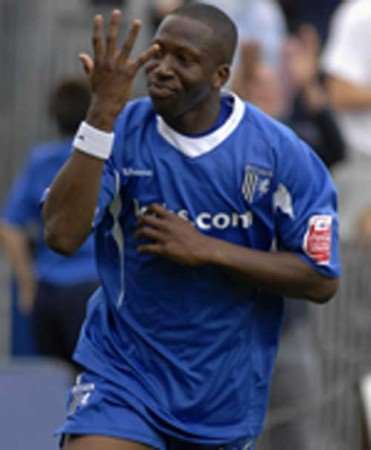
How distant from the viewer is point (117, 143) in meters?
6.18

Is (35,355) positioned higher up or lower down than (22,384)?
lower down

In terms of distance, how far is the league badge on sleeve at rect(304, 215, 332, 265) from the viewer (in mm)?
6246

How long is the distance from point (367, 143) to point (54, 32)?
360cm

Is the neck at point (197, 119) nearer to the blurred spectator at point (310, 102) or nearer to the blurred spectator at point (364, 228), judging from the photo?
the blurred spectator at point (310, 102)

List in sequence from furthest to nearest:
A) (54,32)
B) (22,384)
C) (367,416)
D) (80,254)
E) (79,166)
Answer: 1. (54,32)
2. (80,254)
3. (367,416)
4. (22,384)
5. (79,166)

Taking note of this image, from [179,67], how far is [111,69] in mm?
350

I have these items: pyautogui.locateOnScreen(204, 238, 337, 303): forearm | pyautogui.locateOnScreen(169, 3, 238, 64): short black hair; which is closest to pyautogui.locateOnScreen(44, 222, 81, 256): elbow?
pyautogui.locateOnScreen(204, 238, 337, 303): forearm

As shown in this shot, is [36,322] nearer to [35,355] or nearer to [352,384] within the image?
[35,355]

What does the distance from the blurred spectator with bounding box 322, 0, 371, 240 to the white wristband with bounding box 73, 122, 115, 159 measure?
A: 4003mm

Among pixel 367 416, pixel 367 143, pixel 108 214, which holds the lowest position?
pixel 367 416

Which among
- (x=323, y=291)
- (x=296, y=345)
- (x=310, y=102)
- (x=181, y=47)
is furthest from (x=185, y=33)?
(x=310, y=102)

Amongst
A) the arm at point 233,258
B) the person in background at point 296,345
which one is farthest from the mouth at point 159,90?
the person in background at point 296,345

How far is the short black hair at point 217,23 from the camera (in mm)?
6164

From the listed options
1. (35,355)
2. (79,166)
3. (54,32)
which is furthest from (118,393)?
(54,32)
